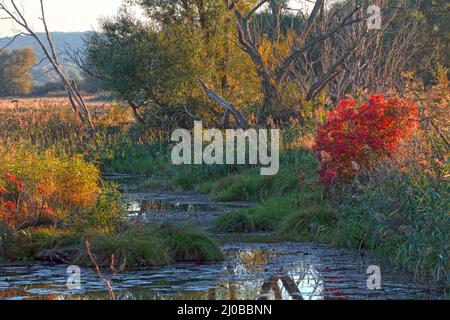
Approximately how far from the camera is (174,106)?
92.5 feet

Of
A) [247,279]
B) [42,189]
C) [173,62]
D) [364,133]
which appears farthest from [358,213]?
[173,62]

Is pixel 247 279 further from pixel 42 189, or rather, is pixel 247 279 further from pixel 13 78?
pixel 13 78

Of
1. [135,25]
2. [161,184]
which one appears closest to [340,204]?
[161,184]

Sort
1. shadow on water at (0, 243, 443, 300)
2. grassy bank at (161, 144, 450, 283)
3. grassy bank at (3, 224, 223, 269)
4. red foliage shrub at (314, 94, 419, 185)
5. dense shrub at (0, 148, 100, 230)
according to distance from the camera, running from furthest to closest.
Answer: red foliage shrub at (314, 94, 419, 185) → dense shrub at (0, 148, 100, 230) → grassy bank at (3, 224, 223, 269) → grassy bank at (161, 144, 450, 283) → shadow on water at (0, 243, 443, 300)

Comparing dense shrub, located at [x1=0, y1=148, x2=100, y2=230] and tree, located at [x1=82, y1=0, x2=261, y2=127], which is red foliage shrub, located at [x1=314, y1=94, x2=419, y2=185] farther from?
tree, located at [x1=82, y1=0, x2=261, y2=127]

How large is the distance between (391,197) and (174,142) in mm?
15048

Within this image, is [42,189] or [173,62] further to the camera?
[173,62]

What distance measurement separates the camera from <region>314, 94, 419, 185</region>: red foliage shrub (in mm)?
14461

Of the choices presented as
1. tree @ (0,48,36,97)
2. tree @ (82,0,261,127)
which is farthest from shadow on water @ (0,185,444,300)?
tree @ (0,48,36,97)

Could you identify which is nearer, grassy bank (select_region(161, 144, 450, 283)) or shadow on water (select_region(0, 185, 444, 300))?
shadow on water (select_region(0, 185, 444, 300))

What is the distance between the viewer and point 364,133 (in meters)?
14.4

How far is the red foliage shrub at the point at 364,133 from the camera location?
1446 centimetres

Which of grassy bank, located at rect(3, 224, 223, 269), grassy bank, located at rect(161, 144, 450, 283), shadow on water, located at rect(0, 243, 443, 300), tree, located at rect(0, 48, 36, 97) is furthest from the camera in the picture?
tree, located at rect(0, 48, 36, 97)

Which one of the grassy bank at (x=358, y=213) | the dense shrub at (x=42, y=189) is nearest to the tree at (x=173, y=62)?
the grassy bank at (x=358, y=213)
